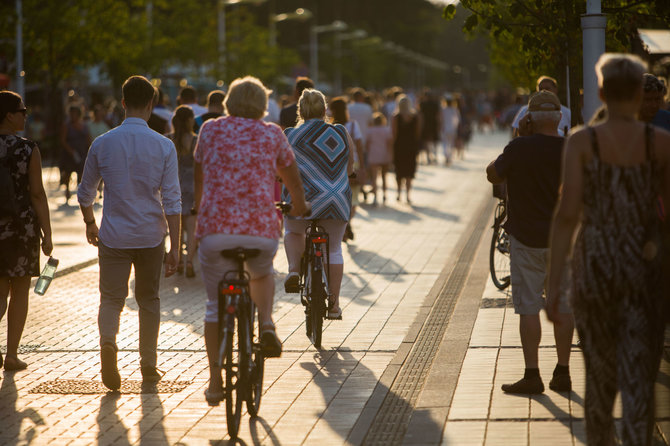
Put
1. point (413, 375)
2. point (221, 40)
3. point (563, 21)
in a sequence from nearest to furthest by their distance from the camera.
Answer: point (413, 375), point (563, 21), point (221, 40)

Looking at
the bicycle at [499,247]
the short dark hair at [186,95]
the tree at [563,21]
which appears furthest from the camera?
the short dark hair at [186,95]

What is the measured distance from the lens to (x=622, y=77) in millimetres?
4664

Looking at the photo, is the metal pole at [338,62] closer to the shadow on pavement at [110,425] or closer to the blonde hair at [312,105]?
the blonde hair at [312,105]

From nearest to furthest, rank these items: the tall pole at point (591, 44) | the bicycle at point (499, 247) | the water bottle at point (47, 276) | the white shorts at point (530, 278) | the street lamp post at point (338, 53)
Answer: the white shorts at point (530, 278) < the water bottle at point (47, 276) < the tall pole at point (591, 44) < the bicycle at point (499, 247) < the street lamp post at point (338, 53)

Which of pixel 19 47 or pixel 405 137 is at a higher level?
pixel 19 47

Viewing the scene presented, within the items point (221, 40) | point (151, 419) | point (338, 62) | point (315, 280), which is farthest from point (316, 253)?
point (338, 62)

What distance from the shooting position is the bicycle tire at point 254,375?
6.27m

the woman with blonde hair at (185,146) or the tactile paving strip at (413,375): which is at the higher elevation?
the woman with blonde hair at (185,146)

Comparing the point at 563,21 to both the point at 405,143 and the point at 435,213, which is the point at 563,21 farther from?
the point at 405,143

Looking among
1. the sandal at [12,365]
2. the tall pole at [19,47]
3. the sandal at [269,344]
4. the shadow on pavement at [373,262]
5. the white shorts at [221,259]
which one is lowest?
the shadow on pavement at [373,262]

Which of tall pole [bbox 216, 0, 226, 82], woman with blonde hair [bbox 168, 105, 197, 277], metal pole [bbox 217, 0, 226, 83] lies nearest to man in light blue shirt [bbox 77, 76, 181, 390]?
woman with blonde hair [bbox 168, 105, 197, 277]

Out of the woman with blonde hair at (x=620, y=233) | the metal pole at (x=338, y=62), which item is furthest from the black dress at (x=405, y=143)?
the metal pole at (x=338, y=62)

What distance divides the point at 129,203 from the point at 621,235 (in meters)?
3.41

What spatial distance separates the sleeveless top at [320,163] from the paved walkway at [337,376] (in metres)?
1.00
